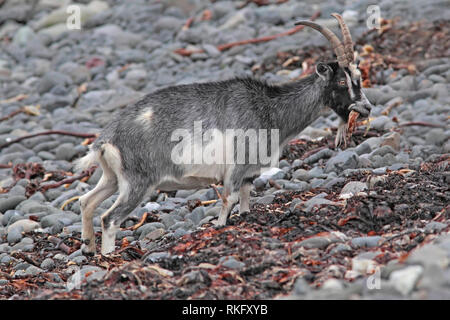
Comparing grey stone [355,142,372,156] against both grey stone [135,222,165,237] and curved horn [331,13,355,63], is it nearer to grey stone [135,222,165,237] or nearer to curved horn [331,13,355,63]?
curved horn [331,13,355,63]

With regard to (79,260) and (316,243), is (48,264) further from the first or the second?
Result: (316,243)

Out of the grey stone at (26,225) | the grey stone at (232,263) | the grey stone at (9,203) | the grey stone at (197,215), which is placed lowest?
the grey stone at (26,225)

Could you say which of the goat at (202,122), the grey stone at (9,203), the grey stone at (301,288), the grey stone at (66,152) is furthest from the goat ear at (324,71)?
the grey stone at (66,152)

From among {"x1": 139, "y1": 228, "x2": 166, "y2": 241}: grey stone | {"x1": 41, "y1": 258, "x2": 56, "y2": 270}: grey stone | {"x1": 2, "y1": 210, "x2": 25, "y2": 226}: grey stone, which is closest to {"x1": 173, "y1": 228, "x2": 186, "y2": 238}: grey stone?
{"x1": 139, "y1": 228, "x2": 166, "y2": 241}: grey stone

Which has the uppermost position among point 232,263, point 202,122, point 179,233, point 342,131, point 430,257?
point 202,122

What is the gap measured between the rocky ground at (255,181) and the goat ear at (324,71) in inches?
48.1

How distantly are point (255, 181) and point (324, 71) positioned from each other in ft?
6.40

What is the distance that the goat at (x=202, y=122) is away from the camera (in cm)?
859

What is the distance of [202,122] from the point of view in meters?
8.73

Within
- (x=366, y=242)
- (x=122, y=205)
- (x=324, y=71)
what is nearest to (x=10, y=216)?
(x=122, y=205)

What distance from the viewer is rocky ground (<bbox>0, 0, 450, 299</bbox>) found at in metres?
6.55

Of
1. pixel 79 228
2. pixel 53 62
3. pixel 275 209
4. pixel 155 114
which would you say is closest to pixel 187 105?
pixel 155 114

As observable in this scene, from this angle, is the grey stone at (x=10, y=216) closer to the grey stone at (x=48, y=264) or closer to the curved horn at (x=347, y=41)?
the grey stone at (x=48, y=264)
